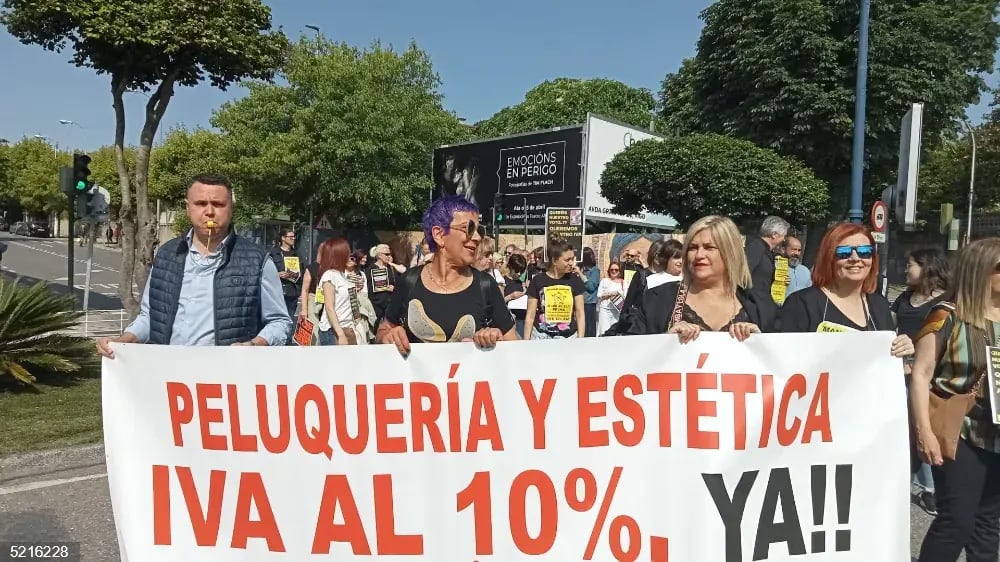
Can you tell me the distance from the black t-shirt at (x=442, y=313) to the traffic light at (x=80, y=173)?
9930 millimetres

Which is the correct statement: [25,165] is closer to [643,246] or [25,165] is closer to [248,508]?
[643,246]

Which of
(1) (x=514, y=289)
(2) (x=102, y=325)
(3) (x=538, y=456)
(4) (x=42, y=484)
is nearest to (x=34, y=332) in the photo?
(4) (x=42, y=484)

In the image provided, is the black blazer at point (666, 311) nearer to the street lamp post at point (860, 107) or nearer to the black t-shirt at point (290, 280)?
the black t-shirt at point (290, 280)

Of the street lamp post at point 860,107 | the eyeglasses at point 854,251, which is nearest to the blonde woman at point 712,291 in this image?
the eyeglasses at point 854,251

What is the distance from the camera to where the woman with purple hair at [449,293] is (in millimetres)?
3168

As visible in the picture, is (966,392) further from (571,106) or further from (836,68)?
(571,106)

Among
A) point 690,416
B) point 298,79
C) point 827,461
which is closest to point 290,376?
point 690,416

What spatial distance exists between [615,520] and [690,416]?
475 mm

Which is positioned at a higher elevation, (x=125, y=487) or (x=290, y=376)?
(x=290, y=376)

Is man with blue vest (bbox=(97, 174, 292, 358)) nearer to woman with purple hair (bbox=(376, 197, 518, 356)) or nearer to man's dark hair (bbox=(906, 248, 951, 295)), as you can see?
woman with purple hair (bbox=(376, 197, 518, 356))

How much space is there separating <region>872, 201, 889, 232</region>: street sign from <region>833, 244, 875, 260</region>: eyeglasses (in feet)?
34.8

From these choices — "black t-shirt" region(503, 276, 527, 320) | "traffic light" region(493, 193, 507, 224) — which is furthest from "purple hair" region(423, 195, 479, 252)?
"traffic light" region(493, 193, 507, 224)

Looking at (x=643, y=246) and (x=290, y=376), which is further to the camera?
(x=643, y=246)

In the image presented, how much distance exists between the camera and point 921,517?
4539mm
